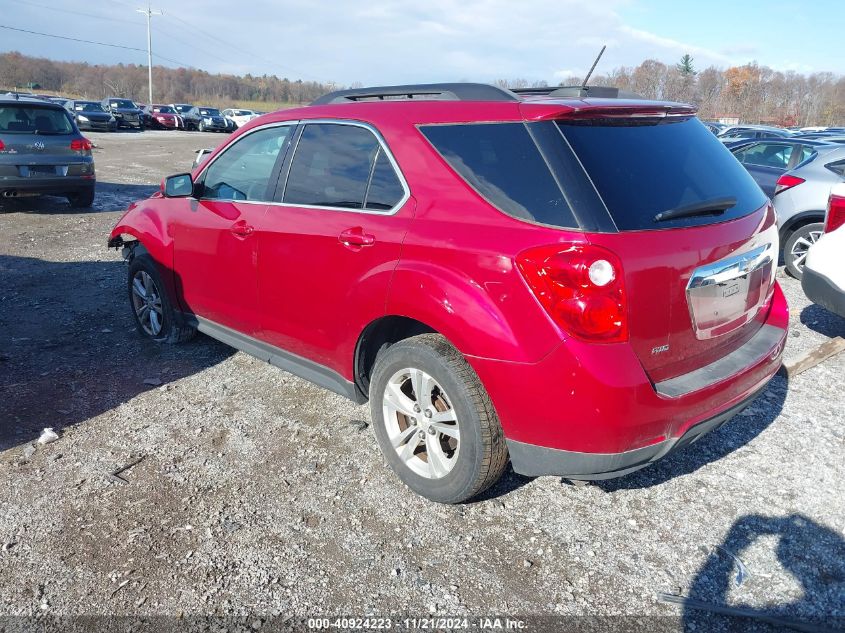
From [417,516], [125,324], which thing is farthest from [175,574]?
[125,324]

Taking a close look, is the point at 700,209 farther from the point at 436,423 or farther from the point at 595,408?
the point at 436,423

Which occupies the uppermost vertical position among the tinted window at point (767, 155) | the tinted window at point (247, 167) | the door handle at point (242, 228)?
the tinted window at point (767, 155)

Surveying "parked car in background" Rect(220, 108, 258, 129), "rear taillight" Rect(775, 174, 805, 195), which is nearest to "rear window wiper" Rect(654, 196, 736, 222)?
"rear taillight" Rect(775, 174, 805, 195)

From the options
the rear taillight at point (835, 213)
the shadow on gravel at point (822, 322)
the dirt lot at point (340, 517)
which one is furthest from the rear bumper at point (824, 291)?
the shadow on gravel at point (822, 322)

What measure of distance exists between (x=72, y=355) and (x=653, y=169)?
14.2 feet

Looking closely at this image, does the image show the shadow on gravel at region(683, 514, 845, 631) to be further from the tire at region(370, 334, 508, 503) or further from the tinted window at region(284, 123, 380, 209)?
the tinted window at region(284, 123, 380, 209)

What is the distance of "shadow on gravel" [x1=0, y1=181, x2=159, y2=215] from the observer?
37.3 ft

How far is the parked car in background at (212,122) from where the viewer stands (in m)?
41.3

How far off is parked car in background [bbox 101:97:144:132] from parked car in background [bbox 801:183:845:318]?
3971cm

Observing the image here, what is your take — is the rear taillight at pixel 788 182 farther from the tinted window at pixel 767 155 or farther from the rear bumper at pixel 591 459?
the rear bumper at pixel 591 459

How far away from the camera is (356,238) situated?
326 centimetres

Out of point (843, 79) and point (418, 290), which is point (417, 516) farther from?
point (843, 79)

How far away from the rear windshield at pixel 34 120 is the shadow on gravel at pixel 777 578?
37.6 ft

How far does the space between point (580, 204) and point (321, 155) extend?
65.0 inches
